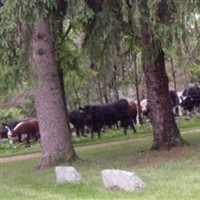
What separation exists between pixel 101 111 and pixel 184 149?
35.9 feet

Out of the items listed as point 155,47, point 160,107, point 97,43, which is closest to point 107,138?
point 160,107

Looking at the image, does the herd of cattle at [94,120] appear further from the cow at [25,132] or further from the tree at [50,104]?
the tree at [50,104]

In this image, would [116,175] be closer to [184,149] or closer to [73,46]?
[184,149]

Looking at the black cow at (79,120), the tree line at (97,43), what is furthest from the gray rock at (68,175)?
the black cow at (79,120)

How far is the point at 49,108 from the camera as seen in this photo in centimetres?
1611

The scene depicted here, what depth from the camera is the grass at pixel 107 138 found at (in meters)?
24.4

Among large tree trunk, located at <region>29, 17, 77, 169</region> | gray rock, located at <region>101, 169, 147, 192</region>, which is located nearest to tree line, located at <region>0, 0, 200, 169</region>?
large tree trunk, located at <region>29, 17, 77, 169</region>

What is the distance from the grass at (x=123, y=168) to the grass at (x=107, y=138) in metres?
5.81

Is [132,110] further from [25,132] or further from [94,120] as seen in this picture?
[25,132]

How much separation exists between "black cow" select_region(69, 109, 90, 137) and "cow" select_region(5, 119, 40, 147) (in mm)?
1467

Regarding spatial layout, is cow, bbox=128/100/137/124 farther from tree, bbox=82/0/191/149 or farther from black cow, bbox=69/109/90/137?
tree, bbox=82/0/191/149

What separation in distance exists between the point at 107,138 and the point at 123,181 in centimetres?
1549

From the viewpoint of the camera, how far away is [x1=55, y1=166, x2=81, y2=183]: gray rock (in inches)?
460

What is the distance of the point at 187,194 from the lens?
30.6ft
